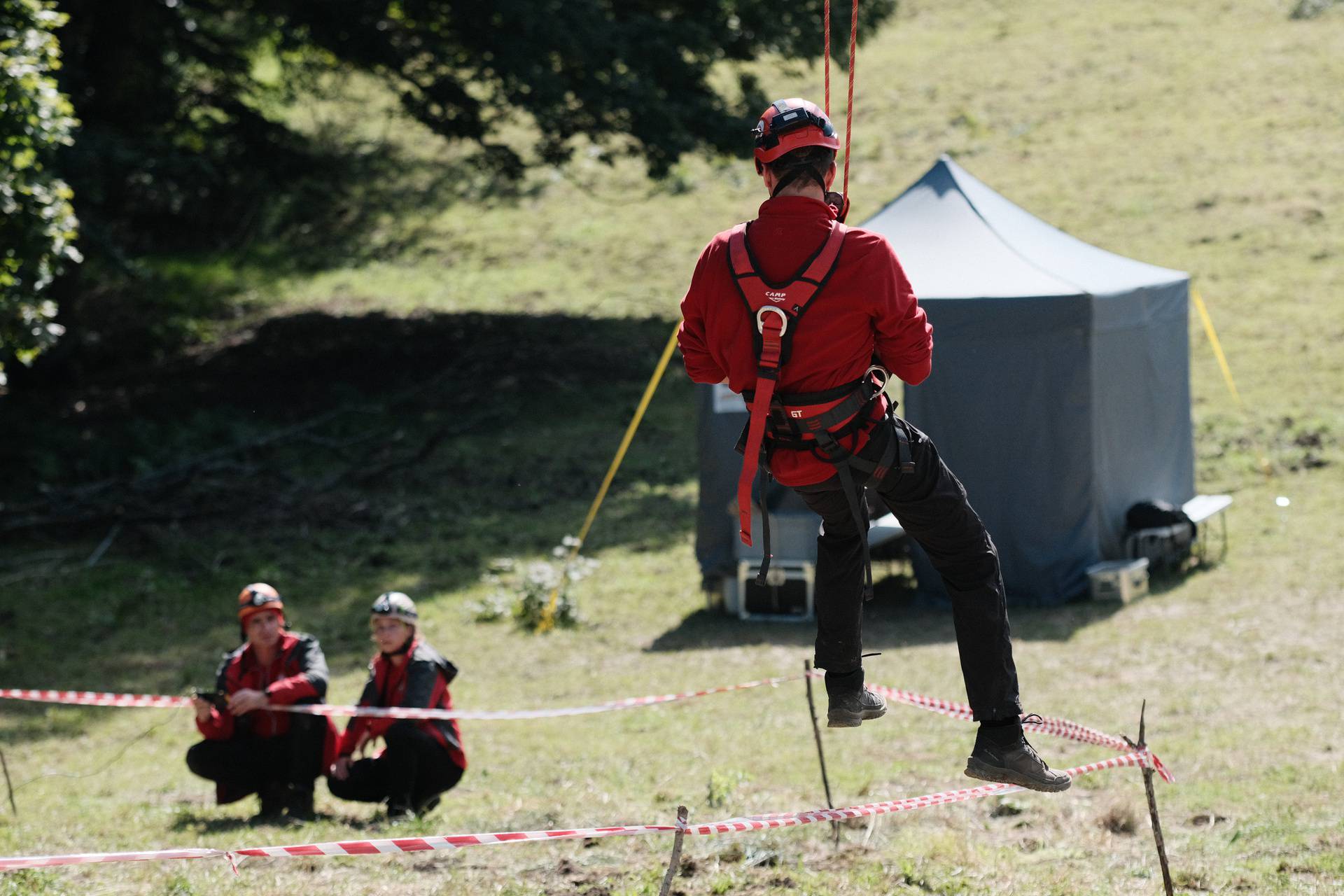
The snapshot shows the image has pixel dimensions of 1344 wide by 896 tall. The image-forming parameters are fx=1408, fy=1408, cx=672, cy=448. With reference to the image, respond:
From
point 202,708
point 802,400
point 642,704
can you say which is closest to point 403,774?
point 202,708

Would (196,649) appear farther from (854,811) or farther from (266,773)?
(854,811)

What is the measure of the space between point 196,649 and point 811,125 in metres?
8.86

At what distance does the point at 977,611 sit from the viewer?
13.8 feet

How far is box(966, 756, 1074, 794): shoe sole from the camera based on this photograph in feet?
13.6

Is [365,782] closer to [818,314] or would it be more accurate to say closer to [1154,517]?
[818,314]

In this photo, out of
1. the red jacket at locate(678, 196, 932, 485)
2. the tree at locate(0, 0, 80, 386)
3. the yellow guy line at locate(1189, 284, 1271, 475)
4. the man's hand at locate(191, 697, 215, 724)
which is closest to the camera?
the red jacket at locate(678, 196, 932, 485)

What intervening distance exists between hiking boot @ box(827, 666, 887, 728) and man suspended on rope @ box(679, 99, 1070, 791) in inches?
→ 0.5

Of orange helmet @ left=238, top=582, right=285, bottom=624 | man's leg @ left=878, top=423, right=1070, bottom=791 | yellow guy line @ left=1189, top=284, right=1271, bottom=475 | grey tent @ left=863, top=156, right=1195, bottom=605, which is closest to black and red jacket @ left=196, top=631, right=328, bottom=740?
orange helmet @ left=238, top=582, right=285, bottom=624

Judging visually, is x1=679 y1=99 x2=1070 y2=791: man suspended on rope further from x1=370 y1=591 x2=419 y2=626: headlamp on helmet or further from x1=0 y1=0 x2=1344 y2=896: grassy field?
x1=370 y1=591 x2=419 y2=626: headlamp on helmet

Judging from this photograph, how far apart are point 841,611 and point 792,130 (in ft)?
4.77

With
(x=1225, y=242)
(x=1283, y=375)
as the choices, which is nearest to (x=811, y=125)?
(x=1283, y=375)

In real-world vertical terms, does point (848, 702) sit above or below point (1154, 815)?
above

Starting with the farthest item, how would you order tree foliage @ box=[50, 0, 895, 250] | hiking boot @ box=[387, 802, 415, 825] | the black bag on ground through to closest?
tree foliage @ box=[50, 0, 895, 250] → the black bag on ground → hiking boot @ box=[387, 802, 415, 825]

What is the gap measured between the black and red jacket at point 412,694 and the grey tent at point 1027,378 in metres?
5.17
